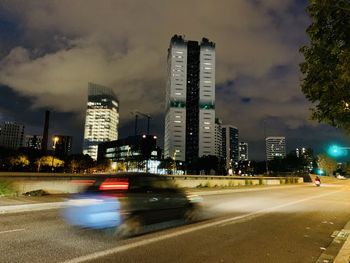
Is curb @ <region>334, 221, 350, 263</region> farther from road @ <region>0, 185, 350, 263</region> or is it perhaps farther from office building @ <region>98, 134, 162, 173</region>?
office building @ <region>98, 134, 162, 173</region>

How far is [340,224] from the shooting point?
13375mm

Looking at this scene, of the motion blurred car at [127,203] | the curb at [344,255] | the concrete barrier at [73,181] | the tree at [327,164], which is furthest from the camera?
the tree at [327,164]

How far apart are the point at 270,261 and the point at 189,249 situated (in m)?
1.81

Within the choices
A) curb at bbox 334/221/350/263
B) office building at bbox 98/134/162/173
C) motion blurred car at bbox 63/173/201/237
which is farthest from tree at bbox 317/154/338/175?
curb at bbox 334/221/350/263

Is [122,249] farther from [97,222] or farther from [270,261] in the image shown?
[97,222]

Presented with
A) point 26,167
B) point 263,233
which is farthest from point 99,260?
point 26,167

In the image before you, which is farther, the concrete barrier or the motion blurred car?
the concrete barrier

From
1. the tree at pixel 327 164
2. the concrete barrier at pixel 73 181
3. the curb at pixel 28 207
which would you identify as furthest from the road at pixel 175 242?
Answer: the tree at pixel 327 164

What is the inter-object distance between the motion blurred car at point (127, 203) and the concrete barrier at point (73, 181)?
624mm

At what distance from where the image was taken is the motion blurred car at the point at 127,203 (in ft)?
37.7

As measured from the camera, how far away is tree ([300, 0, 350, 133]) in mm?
10172

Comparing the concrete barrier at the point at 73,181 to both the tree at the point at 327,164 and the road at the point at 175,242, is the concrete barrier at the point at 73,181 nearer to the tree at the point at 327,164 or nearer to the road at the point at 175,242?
the road at the point at 175,242

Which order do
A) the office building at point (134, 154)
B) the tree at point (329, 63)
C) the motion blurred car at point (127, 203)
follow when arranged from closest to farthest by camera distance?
the tree at point (329, 63) < the motion blurred car at point (127, 203) < the office building at point (134, 154)

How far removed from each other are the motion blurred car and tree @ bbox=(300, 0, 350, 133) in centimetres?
608
